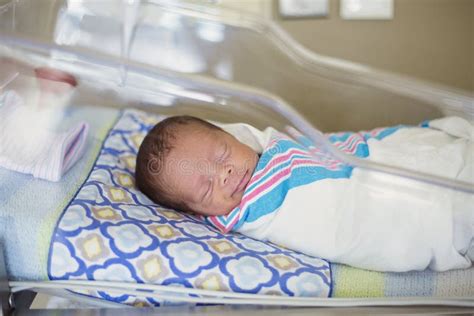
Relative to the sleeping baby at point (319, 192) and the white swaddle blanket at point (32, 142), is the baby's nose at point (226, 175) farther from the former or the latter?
the white swaddle blanket at point (32, 142)

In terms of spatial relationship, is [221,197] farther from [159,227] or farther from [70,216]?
[70,216]

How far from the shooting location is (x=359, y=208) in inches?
38.3

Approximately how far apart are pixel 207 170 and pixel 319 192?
0.21m

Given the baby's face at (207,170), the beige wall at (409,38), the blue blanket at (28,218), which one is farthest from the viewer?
the beige wall at (409,38)

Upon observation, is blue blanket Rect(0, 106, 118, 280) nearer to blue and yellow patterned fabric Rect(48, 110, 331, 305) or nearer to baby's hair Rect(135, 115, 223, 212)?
blue and yellow patterned fabric Rect(48, 110, 331, 305)

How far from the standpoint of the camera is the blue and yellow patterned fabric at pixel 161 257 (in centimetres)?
88

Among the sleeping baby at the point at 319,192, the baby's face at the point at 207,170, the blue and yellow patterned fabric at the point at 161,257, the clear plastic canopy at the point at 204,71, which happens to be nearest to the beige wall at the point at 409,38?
the clear plastic canopy at the point at 204,71

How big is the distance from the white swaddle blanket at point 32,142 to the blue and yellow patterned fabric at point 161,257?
75 millimetres

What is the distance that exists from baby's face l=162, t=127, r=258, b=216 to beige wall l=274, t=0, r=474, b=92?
79 centimetres

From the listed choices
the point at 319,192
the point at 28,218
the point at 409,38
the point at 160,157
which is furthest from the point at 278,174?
the point at 409,38

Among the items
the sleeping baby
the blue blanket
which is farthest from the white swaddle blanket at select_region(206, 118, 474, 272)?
the blue blanket

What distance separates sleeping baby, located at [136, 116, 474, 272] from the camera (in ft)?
3.12

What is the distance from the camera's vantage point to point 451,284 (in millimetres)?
950

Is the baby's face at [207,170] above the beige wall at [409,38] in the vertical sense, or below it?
below
